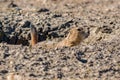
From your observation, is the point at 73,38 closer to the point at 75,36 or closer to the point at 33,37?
the point at 75,36

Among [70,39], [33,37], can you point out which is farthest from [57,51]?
[33,37]

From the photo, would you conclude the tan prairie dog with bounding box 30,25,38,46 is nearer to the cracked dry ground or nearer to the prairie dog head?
the cracked dry ground

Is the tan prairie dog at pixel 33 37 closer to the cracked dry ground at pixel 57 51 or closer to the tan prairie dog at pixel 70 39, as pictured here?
the tan prairie dog at pixel 70 39

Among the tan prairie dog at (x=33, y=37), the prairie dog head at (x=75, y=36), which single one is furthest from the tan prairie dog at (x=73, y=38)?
the tan prairie dog at (x=33, y=37)

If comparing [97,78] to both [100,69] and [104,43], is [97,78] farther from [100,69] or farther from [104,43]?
[104,43]

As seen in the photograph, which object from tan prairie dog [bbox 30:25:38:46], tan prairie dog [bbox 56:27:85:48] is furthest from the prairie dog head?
tan prairie dog [bbox 30:25:38:46]

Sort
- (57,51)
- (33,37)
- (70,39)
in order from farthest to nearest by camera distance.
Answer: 1. (33,37)
2. (70,39)
3. (57,51)

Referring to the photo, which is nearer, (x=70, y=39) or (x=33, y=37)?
(x=70, y=39)
